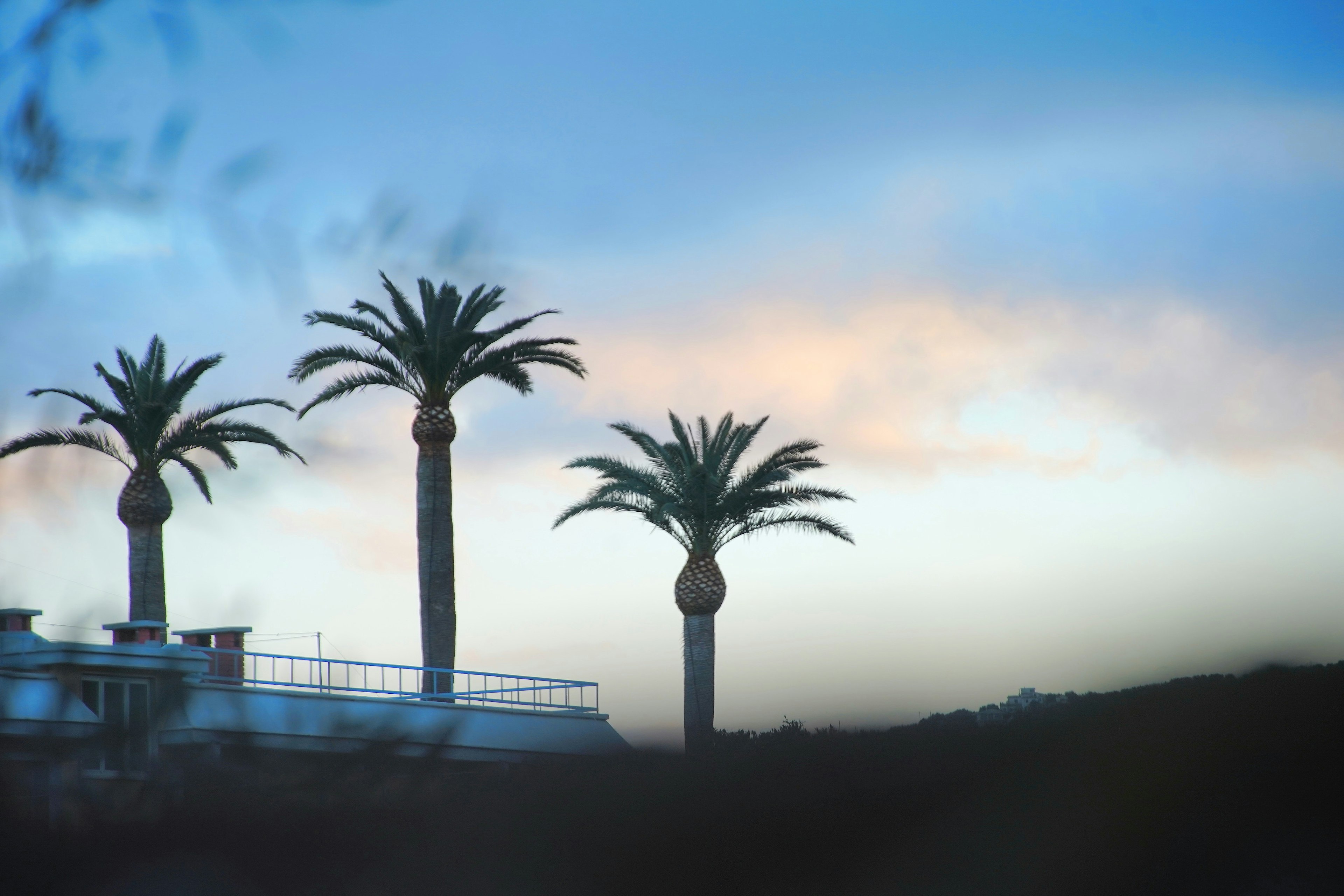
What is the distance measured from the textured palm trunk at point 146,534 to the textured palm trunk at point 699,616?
1444cm

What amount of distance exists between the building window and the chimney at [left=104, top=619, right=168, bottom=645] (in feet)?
4.19

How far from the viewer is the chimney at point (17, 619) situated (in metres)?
27.9

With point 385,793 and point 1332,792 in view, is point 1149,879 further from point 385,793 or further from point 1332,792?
Result: point 385,793

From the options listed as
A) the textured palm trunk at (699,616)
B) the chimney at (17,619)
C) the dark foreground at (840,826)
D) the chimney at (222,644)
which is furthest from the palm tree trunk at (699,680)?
the chimney at (17,619)

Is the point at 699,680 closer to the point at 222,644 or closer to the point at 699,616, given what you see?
the point at 699,616

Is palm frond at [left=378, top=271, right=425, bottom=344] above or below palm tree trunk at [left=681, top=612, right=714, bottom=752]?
above

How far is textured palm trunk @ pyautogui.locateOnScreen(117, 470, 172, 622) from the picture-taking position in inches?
1448

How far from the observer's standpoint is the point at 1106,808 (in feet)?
78.0

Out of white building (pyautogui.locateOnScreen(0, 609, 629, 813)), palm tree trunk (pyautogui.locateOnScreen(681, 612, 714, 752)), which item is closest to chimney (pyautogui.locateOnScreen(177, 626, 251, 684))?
white building (pyautogui.locateOnScreen(0, 609, 629, 813))

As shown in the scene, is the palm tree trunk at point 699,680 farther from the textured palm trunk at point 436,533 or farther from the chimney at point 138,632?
the chimney at point 138,632

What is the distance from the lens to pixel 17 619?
2802 centimetres

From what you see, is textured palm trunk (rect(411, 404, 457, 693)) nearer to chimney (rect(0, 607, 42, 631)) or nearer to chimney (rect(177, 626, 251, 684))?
chimney (rect(177, 626, 251, 684))

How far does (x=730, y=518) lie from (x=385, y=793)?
14.3 m

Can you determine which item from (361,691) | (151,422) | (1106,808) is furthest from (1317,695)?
(151,422)
